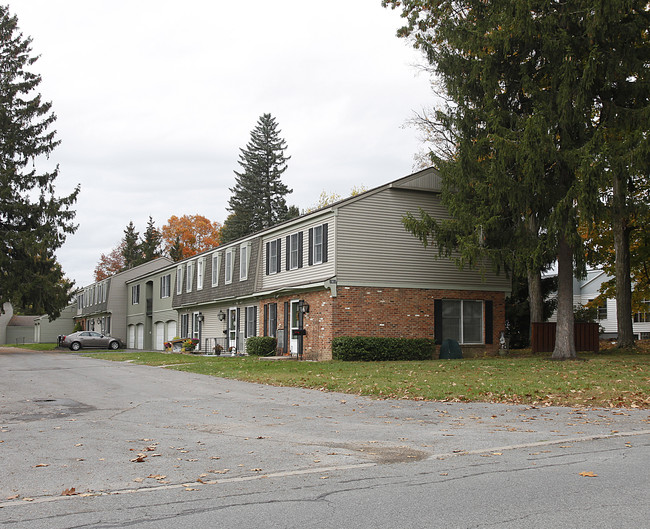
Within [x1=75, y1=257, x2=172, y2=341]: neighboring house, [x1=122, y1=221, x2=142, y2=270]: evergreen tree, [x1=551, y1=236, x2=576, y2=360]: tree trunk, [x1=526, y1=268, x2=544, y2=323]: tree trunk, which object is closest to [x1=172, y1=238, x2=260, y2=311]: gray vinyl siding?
[x1=526, y1=268, x2=544, y2=323]: tree trunk

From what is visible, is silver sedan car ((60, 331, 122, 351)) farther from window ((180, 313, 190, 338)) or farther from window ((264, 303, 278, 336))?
window ((264, 303, 278, 336))

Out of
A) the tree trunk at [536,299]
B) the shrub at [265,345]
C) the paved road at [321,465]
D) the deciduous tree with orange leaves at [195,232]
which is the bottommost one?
the paved road at [321,465]

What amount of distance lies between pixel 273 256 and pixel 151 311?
925 inches

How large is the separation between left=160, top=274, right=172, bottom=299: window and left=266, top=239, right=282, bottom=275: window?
54.1 ft

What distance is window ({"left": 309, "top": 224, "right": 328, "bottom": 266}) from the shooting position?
25406 mm

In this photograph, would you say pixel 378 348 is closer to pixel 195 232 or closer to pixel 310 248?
pixel 310 248

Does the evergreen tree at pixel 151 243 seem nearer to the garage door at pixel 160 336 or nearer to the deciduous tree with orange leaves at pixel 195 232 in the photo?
the deciduous tree with orange leaves at pixel 195 232

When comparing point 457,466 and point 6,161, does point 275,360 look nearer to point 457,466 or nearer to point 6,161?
point 457,466

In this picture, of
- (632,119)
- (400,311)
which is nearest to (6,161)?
(400,311)

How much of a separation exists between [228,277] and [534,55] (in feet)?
62.3

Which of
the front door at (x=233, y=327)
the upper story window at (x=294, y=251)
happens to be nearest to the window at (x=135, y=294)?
the front door at (x=233, y=327)

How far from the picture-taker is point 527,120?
64.3ft

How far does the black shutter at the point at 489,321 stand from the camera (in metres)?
27.4

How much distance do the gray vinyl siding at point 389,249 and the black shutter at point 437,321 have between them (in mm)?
699
